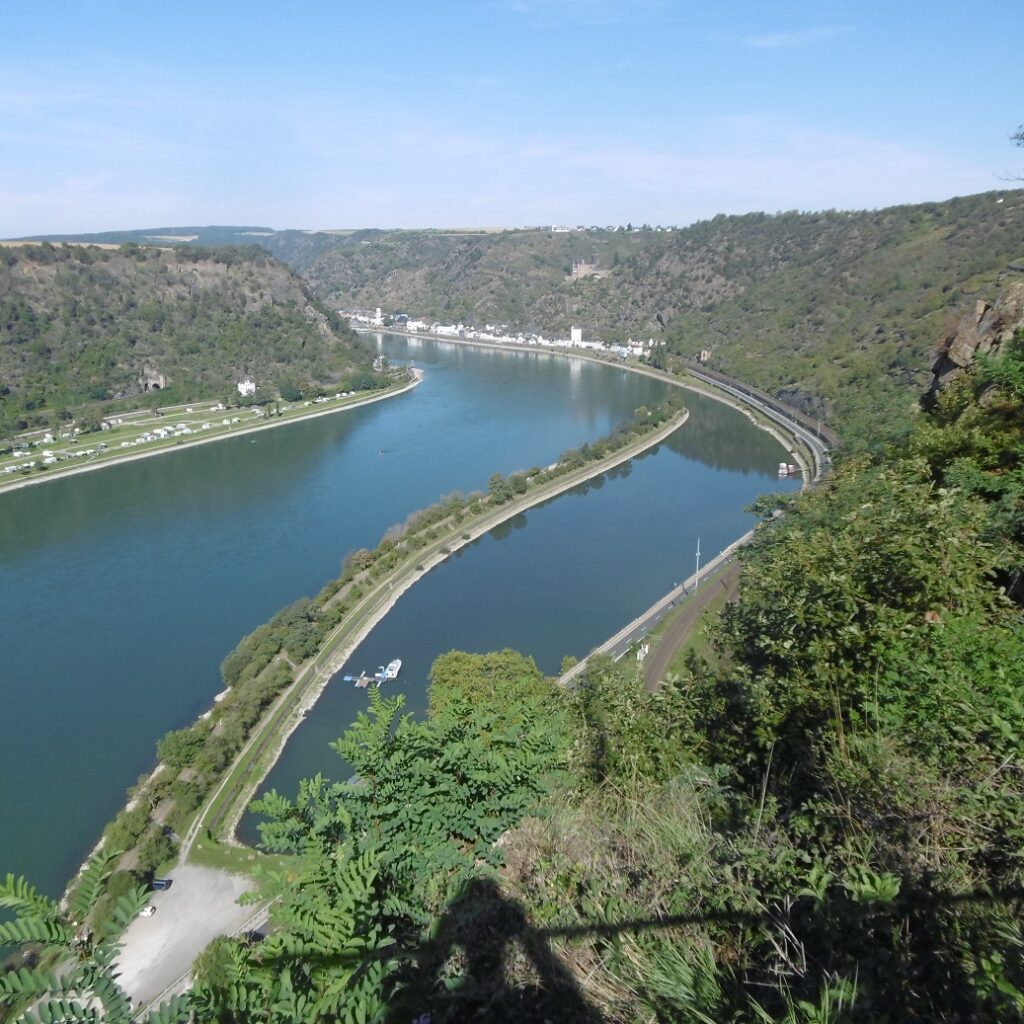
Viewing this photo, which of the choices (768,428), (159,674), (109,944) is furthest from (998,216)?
(109,944)

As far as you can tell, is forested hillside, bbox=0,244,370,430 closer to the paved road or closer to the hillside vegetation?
the paved road

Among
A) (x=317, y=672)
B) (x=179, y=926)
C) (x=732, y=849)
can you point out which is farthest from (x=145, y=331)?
(x=732, y=849)

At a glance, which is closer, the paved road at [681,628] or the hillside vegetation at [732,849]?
the hillside vegetation at [732,849]

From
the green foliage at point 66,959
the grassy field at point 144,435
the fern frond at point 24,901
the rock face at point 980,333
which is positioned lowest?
the grassy field at point 144,435

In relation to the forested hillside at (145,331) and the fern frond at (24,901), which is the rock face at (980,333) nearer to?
the fern frond at (24,901)

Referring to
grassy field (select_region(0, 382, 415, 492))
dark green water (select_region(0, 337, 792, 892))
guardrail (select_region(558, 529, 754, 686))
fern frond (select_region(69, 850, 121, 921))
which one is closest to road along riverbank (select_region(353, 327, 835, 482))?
dark green water (select_region(0, 337, 792, 892))

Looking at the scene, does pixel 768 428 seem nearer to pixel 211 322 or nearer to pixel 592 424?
pixel 592 424

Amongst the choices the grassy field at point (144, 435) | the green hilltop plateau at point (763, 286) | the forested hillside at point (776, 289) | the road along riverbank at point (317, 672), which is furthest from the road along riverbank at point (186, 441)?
the forested hillside at point (776, 289)

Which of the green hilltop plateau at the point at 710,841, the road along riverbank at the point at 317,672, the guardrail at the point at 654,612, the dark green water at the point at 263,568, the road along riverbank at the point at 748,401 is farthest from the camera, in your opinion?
the road along riverbank at the point at 748,401
